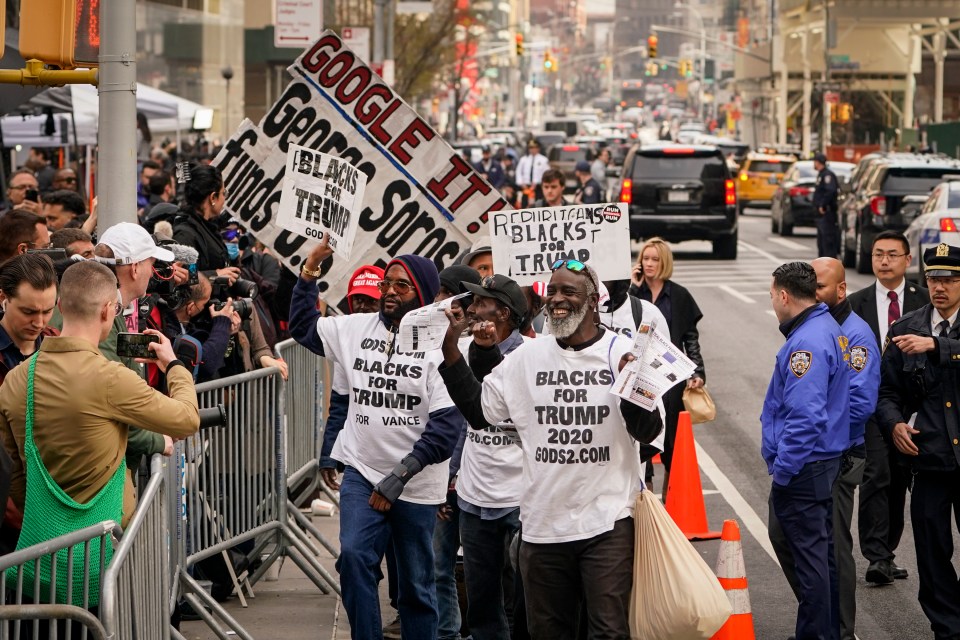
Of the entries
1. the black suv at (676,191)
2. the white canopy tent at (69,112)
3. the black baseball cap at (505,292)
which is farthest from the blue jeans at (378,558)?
the black suv at (676,191)

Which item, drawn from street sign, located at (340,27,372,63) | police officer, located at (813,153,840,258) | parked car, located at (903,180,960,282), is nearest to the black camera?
parked car, located at (903,180,960,282)

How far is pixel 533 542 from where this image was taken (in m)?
6.18

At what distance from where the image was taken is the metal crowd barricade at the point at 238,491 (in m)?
7.46

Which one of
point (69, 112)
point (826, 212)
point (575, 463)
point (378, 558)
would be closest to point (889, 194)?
point (826, 212)

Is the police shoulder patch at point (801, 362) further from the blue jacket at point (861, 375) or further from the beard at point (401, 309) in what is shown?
the beard at point (401, 309)

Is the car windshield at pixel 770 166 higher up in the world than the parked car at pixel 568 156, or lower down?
lower down

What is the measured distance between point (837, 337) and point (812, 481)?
2.27 feet

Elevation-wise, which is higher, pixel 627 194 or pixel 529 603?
pixel 627 194

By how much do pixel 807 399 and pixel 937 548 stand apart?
1162 millimetres

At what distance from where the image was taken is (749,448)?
13102mm

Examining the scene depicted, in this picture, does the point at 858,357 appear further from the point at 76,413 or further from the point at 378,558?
the point at 76,413

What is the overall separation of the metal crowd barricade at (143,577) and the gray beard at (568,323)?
1603mm

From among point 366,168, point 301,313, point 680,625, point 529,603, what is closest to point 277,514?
point 301,313

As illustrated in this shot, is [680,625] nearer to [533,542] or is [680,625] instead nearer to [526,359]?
[533,542]
